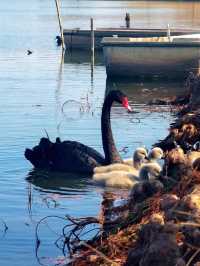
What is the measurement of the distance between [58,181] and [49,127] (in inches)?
180

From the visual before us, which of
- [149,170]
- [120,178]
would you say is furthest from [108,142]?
→ [149,170]

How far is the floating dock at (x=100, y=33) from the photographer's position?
Answer: 33531 mm

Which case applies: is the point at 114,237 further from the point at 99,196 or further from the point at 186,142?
the point at 186,142

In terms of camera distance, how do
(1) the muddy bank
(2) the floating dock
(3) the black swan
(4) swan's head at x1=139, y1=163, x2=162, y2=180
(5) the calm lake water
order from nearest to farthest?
(1) the muddy bank → (5) the calm lake water → (4) swan's head at x1=139, y1=163, x2=162, y2=180 → (3) the black swan → (2) the floating dock

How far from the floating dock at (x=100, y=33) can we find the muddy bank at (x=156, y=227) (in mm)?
23958

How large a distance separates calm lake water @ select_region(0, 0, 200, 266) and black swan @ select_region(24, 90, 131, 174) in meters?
0.23

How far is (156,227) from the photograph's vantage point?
6168 mm

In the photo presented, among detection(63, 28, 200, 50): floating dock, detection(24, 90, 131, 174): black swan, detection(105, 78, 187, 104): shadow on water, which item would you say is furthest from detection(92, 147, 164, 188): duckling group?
detection(63, 28, 200, 50): floating dock

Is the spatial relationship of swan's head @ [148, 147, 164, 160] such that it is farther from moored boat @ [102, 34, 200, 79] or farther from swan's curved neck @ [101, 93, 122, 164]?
moored boat @ [102, 34, 200, 79]

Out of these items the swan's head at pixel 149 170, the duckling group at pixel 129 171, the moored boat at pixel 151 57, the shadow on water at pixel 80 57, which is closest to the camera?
the swan's head at pixel 149 170

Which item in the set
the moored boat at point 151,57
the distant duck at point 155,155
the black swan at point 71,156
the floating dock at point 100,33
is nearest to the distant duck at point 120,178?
the distant duck at point 155,155

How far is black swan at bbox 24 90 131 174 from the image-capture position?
40.3ft

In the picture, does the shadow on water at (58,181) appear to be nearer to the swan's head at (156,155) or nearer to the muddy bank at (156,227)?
the swan's head at (156,155)

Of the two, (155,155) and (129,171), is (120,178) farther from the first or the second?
(155,155)
